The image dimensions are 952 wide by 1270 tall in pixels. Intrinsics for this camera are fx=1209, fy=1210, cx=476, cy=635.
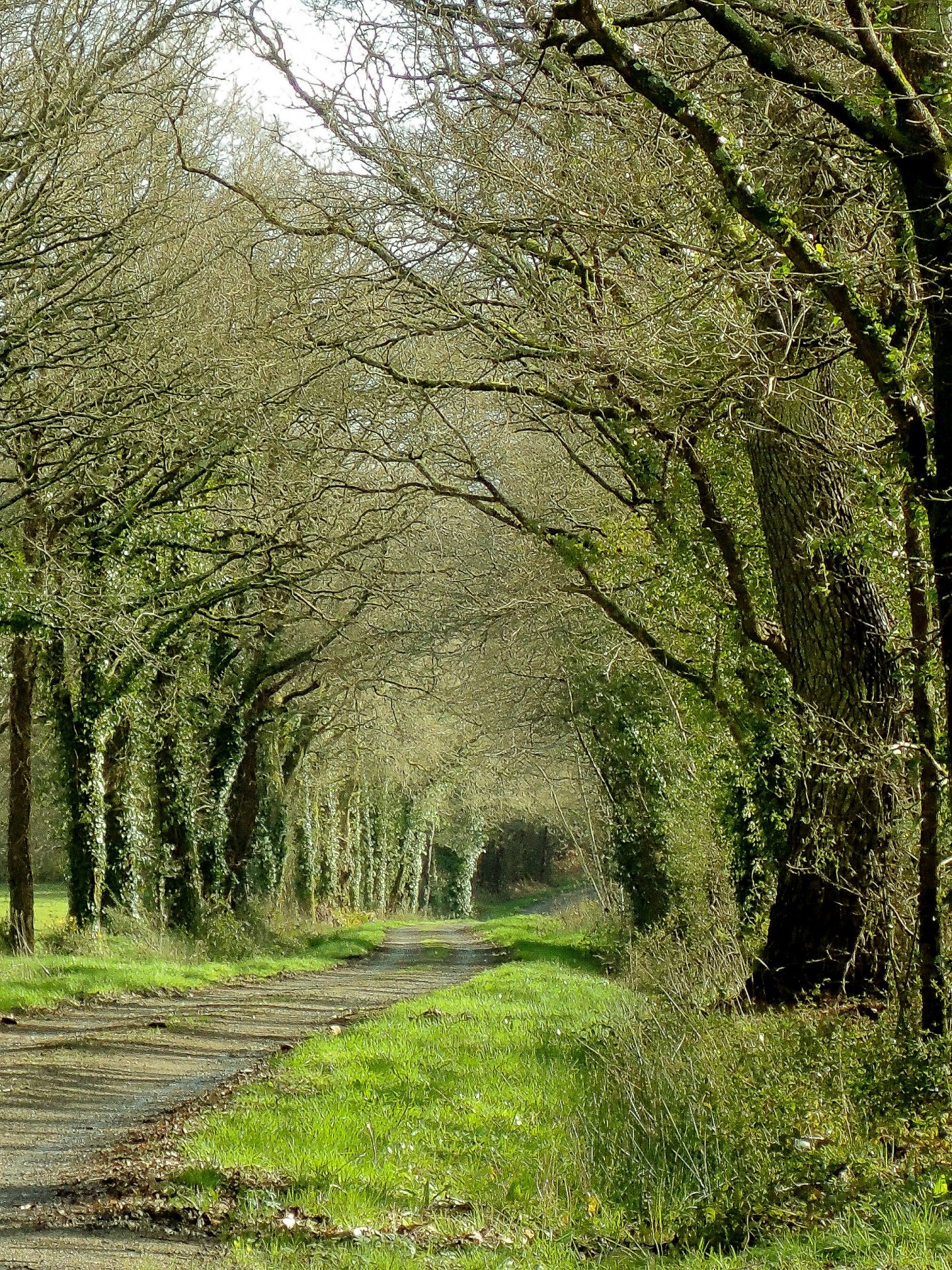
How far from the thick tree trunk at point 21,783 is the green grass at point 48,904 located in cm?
125

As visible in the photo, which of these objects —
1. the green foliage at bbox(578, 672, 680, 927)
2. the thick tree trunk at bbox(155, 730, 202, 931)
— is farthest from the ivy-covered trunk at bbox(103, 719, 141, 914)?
the green foliage at bbox(578, 672, 680, 927)

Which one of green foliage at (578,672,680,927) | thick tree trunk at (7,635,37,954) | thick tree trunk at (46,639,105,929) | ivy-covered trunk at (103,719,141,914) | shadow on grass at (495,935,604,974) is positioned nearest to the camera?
thick tree trunk at (7,635,37,954)

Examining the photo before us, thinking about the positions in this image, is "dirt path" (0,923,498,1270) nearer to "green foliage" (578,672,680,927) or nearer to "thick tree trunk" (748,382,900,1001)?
"green foliage" (578,672,680,927)

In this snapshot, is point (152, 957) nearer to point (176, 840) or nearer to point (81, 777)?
point (81, 777)

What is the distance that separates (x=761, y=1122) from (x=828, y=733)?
3.58 m

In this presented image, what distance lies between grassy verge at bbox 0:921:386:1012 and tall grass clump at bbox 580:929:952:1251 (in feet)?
27.4

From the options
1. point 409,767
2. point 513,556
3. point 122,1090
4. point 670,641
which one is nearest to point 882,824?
point 670,641

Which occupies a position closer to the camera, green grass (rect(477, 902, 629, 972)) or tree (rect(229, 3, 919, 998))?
tree (rect(229, 3, 919, 998))

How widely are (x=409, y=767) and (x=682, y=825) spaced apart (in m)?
15.9

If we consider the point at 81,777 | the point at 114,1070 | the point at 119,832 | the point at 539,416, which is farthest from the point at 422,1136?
the point at 119,832

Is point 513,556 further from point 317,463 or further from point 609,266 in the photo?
point 609,266

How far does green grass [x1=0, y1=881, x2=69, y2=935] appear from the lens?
27062mm

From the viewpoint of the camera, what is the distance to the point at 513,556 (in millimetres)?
18328

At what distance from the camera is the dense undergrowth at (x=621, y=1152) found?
18.7ft
